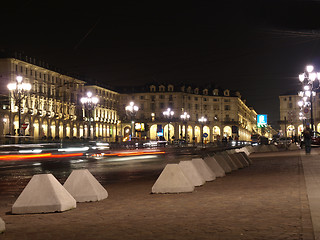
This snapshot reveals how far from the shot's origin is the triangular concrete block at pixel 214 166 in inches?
616

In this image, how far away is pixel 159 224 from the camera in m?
7.25

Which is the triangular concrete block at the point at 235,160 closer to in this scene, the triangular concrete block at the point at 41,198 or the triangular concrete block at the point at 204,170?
the triangular concrete block at the point at 204,170

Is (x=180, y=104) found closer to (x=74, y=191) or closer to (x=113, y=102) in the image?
(x=113, y=102)

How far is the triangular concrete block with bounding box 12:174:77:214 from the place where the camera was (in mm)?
8742

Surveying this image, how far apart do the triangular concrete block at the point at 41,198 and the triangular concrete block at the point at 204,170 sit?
5.33m

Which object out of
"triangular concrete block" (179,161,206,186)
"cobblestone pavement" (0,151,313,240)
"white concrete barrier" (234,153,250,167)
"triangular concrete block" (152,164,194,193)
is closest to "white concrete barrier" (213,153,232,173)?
"white concrete barrier" (234,153,250,167)

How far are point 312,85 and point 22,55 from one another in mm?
67478

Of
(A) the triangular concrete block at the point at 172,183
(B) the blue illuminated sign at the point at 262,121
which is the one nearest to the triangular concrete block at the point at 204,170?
(A) the triangular concrete block at the point at 172,183

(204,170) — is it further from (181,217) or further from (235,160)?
(181,217)

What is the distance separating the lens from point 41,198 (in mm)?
8789

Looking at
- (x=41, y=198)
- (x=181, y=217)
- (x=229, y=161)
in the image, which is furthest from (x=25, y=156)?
(x=181, y=217)

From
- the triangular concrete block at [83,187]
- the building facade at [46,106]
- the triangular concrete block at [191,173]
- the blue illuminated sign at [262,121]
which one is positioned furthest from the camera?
the building facade at [46,106]

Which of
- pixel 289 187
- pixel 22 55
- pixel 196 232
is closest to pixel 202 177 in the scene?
pixel 289 187

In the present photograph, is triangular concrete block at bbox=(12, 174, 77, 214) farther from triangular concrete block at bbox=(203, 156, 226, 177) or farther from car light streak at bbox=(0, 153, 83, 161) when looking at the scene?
car light streak at bbox=(0, 153, 83, 161)
